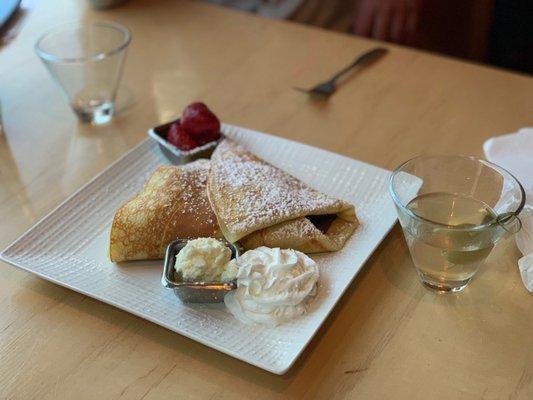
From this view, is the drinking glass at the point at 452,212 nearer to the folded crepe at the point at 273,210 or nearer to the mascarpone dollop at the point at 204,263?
the folded crepe at the point at 273,210

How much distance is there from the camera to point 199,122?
117cm

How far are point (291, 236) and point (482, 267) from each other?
0.96 ft

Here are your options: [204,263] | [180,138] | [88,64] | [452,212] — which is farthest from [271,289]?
[88,64]

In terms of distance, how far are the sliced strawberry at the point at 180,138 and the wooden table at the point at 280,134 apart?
0.52ft

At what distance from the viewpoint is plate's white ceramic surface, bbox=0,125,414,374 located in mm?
831

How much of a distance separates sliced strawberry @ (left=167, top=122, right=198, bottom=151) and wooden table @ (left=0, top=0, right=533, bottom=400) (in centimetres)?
16

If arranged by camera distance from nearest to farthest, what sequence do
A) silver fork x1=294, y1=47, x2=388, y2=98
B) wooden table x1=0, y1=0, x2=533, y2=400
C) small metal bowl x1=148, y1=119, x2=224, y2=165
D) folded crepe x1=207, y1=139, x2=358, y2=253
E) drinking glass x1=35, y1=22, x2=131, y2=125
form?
wooden table x1=0, y1=0, x2=533, y2=400 < folded crepe x1=207, y1=139, x2=358, y2=253 < small metal bowl x1=148, y1=119, x2=224, y2=165 < drinking glass x1=35, y1=22, x2=131, y2=125 < silver fork x1=294, y1=47, x2=388, y2=98

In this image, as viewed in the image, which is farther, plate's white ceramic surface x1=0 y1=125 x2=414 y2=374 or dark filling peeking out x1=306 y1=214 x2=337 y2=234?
dark filling peeking out x1=306 y1=214 x2=337 y2=234

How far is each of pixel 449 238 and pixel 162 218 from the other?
42 cm

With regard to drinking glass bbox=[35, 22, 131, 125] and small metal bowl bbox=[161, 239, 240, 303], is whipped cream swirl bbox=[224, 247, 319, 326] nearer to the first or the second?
small metal bowl bbox=[161, 239, 240, 303]

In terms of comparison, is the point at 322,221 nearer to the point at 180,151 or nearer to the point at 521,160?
the point at 180,151

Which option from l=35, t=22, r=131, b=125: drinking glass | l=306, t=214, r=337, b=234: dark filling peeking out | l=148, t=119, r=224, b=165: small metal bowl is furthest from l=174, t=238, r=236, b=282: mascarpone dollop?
l=35, t=22, r=131, b=125: drinking glass

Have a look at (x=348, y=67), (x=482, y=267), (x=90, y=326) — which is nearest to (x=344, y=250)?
(x=482, y=267)

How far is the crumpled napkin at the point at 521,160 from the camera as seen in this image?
967mm
